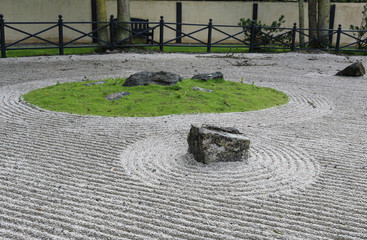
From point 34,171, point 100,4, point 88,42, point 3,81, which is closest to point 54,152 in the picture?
point 34,171

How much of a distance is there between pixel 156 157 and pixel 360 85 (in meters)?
6.91

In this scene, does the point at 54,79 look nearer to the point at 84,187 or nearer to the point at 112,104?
the point at 112,104

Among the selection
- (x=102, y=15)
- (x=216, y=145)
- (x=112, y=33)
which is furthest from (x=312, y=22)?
(x=216, y=145)

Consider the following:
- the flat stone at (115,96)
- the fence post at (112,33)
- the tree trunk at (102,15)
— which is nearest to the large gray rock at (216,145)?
the flat stone at (115,96)

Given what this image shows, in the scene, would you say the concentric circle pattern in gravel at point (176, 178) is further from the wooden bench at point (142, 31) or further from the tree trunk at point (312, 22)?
the tree trunk at point (312, 22)

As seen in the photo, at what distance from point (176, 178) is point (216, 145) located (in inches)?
25.2

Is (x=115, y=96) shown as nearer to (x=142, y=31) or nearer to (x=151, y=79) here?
(x=151, y=79)

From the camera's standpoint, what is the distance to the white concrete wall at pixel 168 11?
1800 cm

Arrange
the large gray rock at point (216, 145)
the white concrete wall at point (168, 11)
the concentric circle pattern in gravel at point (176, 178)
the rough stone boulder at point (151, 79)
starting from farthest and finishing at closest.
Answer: the white concrete wall at point (168, 11)
the rough stone boulder at point (151, 79)
the large gray rock at point (216, 145)
the concentric circle pattern in gravel at point (176, 178)

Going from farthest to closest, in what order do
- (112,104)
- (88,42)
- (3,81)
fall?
(88,42)
(3,81)
(112,104)

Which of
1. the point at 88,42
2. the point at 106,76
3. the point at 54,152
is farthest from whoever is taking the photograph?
the point at 88,42

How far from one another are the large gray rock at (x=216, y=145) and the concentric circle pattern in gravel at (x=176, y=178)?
0.09 meters

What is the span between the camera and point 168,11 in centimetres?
1984

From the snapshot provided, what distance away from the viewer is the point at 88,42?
1925cm
